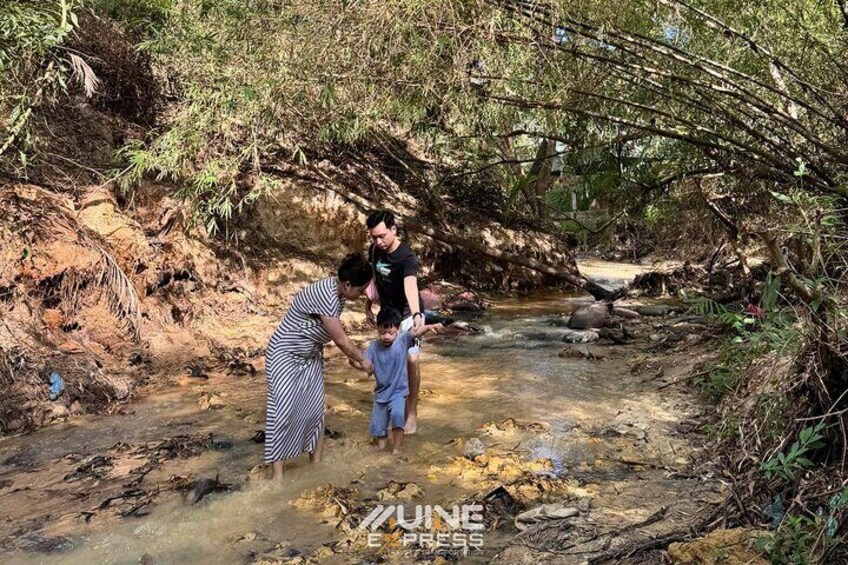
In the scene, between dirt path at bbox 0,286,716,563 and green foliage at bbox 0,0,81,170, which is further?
green foliage at bbox 0,0,81,170

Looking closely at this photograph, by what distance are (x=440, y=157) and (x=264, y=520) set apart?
954 cm

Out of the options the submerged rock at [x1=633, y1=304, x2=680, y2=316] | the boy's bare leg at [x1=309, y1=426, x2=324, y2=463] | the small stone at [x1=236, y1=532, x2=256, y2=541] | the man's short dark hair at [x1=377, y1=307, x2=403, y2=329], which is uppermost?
the man's short dark hair at [x1=377, y1=307, x2=403, y2=329]

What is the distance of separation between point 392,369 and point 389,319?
1.18ft

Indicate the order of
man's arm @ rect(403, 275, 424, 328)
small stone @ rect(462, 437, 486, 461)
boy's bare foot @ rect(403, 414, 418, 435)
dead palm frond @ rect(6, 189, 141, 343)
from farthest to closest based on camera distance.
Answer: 1. dead palm frond @ rect(6, 189, 141, 343)
2. boy's bare foot @ rect(403, 414, 418, 435)
3. man's arm @ rect(403, 275, 424, 328)
4. small stone @ rect(462, 437, 486, 461)

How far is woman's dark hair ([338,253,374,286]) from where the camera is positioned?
12.7 feet

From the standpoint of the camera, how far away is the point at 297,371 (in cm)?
407

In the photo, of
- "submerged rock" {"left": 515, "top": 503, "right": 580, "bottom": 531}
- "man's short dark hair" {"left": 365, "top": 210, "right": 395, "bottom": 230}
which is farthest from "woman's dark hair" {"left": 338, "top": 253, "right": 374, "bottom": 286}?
"submerged rock" {"left": 515, "top": 503, "right": 580, "bottom": 531}

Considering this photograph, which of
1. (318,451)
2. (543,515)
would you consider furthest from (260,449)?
(543,515)

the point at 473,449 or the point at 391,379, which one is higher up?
the point at 391,379

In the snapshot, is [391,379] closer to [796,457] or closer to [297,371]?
[297,371]

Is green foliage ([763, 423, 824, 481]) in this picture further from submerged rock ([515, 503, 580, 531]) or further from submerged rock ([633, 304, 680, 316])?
submerged rock ([633, 304, 680, 316])

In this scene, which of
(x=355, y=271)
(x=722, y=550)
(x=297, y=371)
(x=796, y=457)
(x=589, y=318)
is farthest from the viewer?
(x=589, y=318)

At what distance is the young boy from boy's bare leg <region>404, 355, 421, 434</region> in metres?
0.14

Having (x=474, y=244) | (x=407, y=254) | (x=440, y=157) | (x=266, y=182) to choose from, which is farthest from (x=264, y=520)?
(x=440, y=157)
